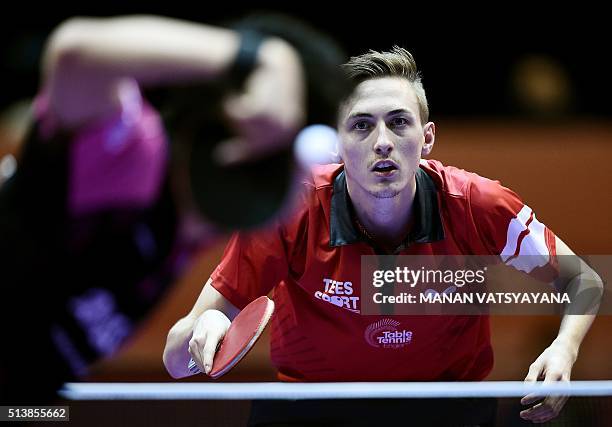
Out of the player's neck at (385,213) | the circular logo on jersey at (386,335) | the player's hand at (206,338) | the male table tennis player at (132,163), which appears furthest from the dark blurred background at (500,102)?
the male table tennis player at (132,163)

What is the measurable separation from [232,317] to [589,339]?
5.09 ft

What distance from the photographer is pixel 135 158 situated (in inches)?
72.4

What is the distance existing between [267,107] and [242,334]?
47.9 inches

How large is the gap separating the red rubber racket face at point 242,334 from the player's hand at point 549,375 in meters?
0.86

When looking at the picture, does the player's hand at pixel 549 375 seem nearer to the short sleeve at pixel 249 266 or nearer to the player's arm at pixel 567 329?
the player's arm at pixel 567 329

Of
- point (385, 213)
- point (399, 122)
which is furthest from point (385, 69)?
point (385, 213)

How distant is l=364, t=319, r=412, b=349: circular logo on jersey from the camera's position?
9.94 ft

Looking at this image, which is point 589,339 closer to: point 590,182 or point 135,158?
point 590,182

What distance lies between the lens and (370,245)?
303cm

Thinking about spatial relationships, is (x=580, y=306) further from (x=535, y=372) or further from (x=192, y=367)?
(x=192, y=367)

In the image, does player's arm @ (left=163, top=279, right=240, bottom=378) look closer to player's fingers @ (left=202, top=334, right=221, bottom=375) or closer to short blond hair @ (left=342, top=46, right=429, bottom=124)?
player's fingers @ (left=202, top=334, right=221, bottom=375)

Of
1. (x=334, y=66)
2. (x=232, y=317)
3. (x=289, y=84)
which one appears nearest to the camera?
(x=289, y=84)

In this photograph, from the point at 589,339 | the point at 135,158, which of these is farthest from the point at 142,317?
the point at 589,339

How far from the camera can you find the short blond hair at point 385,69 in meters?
3.09
